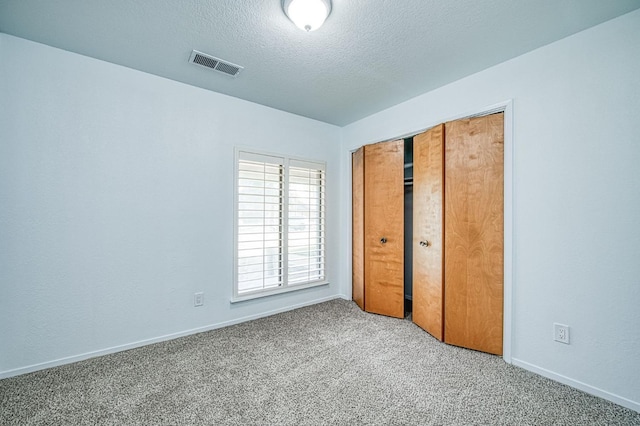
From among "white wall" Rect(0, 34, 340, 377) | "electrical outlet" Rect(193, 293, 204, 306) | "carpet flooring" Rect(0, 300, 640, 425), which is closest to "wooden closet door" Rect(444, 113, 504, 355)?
"carpet flooring" Rect(0, 300, 640, 425)

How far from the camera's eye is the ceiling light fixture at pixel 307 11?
1.62 m

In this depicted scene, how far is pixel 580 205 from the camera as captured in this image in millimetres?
1918

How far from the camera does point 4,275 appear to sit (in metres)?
2.00

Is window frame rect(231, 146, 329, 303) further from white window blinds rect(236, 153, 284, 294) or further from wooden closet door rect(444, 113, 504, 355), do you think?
wooden closet door rect(444, 113, 504, 355)

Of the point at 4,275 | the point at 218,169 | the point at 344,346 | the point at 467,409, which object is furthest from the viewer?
the point at 218,169

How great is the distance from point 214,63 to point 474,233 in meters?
2.67

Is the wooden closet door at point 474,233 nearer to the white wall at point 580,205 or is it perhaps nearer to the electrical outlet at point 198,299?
the white wall at point 580,205

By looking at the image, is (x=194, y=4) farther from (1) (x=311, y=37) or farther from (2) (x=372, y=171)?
(2) (x=372, y=171)

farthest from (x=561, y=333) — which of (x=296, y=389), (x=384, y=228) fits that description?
(x=296, y=389)

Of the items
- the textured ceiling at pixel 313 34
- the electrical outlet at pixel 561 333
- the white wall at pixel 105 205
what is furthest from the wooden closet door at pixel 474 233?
the white wall at pixel 105 205

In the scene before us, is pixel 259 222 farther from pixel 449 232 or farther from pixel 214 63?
pixel 449 232

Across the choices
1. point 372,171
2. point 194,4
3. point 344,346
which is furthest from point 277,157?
point 344,346

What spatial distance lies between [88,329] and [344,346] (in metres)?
2.14

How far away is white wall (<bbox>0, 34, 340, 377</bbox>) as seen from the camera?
6.72ft
